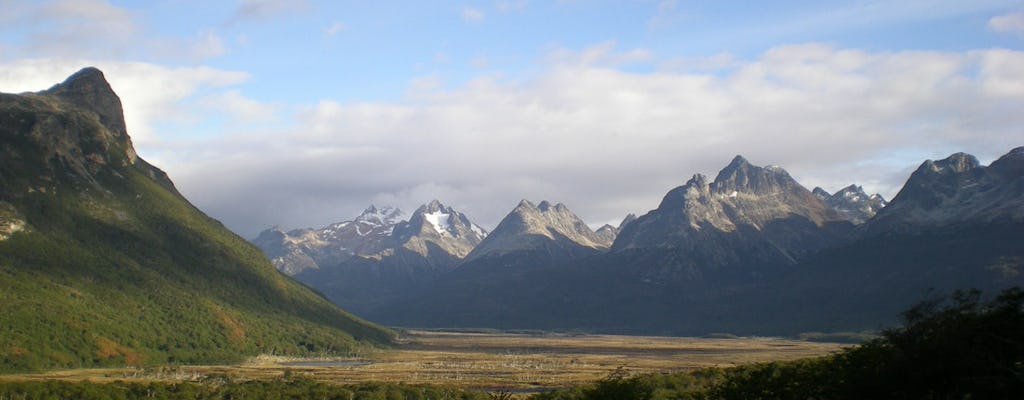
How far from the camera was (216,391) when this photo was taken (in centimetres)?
18400

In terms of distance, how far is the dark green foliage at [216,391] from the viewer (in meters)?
162

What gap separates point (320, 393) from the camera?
7185 inches

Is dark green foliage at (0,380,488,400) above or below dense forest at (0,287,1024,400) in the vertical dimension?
below

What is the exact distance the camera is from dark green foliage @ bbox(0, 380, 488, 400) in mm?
162250

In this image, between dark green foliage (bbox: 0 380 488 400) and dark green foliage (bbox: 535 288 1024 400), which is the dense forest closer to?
dark green foliage (bbox: 535 288 1024 400)

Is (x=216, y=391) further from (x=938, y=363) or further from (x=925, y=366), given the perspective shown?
(x=938, y=363)

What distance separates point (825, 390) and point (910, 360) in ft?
55.8

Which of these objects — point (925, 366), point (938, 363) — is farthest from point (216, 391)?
point (938, 363)

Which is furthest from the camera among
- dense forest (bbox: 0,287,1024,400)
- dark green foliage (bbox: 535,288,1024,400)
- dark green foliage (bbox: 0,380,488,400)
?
dark green foliage (bbox: 0,380,488,400)

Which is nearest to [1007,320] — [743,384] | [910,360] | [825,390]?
[910,360]

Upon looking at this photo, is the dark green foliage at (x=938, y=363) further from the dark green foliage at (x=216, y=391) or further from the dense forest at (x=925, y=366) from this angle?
the dark green foliage at (x=216, y=391)

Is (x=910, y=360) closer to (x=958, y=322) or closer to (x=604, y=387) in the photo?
(x=958, y=322)

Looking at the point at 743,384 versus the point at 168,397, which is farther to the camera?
the point at 168,397

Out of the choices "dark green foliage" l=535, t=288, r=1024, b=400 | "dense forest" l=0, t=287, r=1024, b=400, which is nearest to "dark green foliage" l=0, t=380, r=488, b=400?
"dense forest" l=0, t=287, r=1024, b=400
